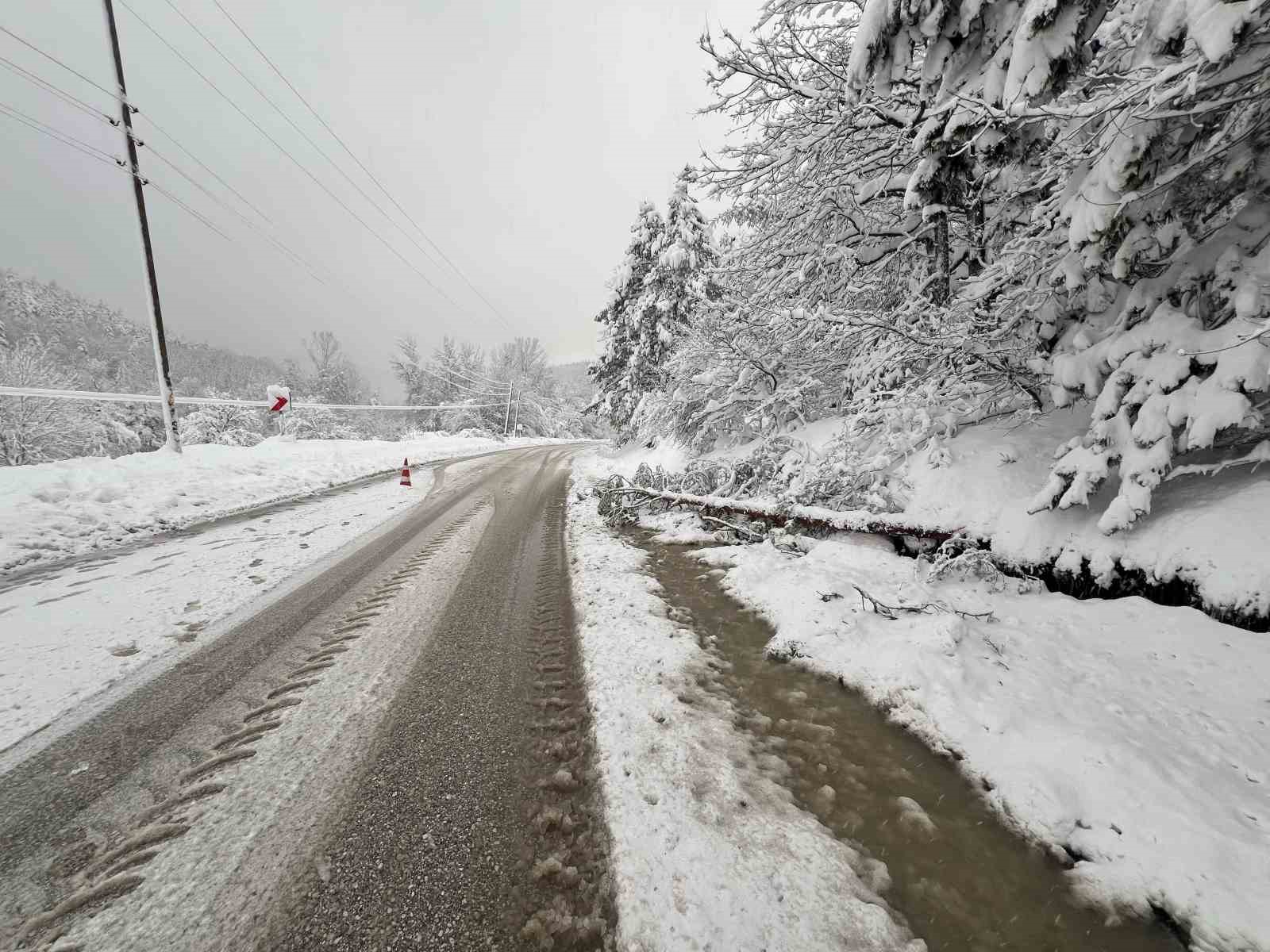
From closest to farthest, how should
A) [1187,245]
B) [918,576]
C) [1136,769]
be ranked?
1. [1136,769]
2. [1187,245]
3. [918,576]

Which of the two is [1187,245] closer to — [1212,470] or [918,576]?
[1212,470]

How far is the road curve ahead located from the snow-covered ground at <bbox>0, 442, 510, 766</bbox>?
318 mm

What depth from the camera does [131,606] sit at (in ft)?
11.5

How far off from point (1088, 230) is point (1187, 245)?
0.87 metres

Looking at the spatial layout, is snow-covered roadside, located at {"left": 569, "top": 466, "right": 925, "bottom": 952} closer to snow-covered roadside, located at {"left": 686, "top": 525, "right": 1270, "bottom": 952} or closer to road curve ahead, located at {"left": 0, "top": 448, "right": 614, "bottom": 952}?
road curve ahead, located at {"left": 0, "top": 448, "right": 614, "bottom": 952}

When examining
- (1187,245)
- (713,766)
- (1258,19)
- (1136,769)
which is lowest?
(713,766)

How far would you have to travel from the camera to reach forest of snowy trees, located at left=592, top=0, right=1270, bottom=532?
234 cm

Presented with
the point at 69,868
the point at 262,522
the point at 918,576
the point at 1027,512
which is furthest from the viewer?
the point at 262,522

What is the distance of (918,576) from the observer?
3.51 metres

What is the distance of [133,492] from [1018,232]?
459 inches

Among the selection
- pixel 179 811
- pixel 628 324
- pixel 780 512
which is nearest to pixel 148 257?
pixel 628 324

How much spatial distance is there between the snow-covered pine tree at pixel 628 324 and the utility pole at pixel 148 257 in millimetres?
11754

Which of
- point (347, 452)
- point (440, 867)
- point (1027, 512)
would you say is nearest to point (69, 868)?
point (440, 867)

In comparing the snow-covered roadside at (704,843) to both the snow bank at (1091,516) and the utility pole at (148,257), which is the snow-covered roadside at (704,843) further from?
the utility pole at (148,257)
